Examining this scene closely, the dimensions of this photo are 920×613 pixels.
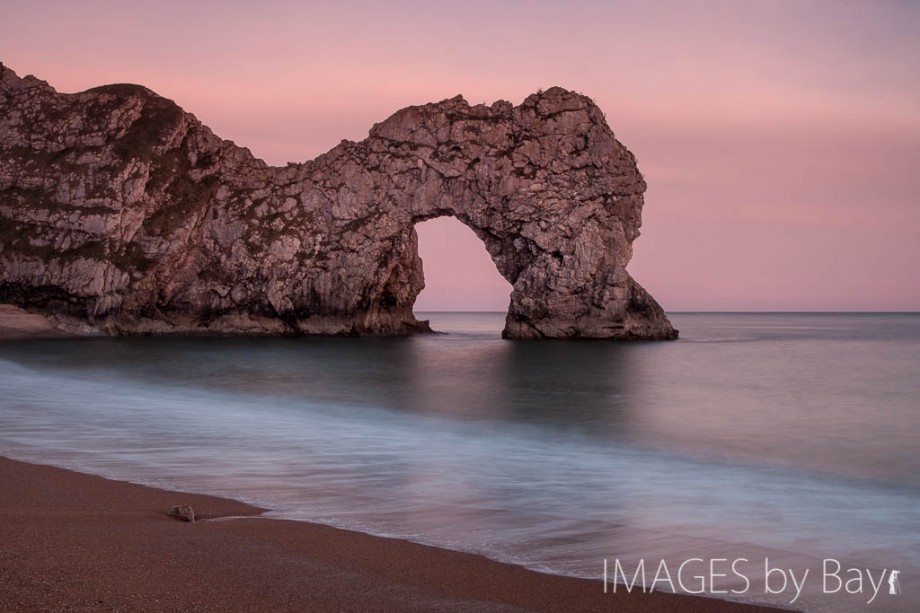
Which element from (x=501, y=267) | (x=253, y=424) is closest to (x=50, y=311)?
(x=501, y=267)

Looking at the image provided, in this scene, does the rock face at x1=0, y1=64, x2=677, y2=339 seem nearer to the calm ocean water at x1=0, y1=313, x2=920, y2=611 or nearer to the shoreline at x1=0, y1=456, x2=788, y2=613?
the calm ocean water at x1=0, y1=313, x2=920, y2=611

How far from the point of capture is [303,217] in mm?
54625

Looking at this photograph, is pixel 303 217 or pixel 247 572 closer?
pixel 247 572

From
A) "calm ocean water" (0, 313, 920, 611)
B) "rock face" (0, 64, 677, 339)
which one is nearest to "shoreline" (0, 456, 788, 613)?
"calm ocean water" (0, 313, 920, 611)

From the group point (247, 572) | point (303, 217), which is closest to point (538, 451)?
point (247, 572)

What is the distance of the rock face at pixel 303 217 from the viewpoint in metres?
50.3

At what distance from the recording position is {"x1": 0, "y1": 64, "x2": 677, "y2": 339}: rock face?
5031cm

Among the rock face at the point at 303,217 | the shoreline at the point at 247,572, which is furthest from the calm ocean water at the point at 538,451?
the rock face at the point at 303,217

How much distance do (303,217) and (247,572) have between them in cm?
5050

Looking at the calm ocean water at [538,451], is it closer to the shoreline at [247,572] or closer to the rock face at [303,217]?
the shoreline at [247,572]

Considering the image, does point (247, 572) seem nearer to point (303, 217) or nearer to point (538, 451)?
point (538, 451)

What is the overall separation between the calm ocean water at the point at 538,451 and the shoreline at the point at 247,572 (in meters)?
0.54

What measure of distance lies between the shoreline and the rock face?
43444 millimetres

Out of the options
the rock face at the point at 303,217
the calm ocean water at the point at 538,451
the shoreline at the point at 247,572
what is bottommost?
the calm ocean water at the point at 538,451
